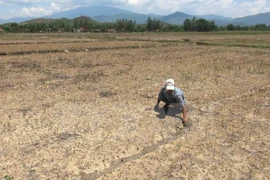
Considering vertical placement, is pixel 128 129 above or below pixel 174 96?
below

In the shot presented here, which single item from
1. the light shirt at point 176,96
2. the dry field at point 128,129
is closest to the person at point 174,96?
the light shirt at point 176,96

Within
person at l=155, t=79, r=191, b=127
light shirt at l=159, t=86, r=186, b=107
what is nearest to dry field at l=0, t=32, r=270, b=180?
person at l=155, t=79, r=191, b=127

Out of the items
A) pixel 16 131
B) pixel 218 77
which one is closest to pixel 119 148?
pixel 16 131

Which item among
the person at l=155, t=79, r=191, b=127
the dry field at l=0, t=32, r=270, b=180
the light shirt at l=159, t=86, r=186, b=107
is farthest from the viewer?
the light shirt at l=159, t=86, r=186, b=107

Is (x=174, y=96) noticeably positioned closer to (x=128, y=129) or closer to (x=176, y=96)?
(x=176, y=96)

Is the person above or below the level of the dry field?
above

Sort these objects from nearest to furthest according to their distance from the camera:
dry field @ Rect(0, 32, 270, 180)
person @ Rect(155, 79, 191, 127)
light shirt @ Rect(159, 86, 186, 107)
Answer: dry field @ Rect(0, 32, 270, 180) → person @ Rect(155, 79, 191, 127) → light shirt @ Rect(159, 86, 186, 107)

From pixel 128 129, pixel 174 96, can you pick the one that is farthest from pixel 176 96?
pixel 128 129

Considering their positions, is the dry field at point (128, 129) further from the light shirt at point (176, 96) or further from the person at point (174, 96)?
the light shirt at point (176, 96)

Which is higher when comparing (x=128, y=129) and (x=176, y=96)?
(x=176, y=96)

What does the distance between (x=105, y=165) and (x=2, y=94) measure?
621cm

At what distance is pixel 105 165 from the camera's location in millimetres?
4980

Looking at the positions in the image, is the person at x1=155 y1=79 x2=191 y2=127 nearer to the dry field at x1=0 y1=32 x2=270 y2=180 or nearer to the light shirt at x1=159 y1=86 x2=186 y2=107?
the light shirt at x1=159 y1=86 x2=186 y2=107

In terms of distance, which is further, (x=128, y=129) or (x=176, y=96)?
(x=176, y=96)
